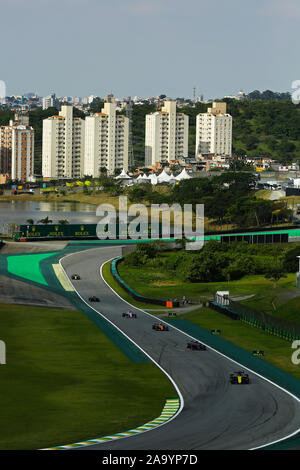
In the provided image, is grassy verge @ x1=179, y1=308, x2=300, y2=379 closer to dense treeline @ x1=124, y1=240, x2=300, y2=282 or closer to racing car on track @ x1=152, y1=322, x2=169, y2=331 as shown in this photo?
racing car on track @ x1=152, y1=322, x2=169, y2=331

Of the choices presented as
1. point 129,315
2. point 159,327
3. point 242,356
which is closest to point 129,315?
point 129,315

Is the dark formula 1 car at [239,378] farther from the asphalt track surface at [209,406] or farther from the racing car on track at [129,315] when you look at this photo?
the racing car on track at [129,315]

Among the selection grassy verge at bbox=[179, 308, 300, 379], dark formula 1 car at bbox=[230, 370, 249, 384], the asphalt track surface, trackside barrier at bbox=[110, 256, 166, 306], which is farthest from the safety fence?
dark formula 1 car at bbox=[230, 370, 249, 384]

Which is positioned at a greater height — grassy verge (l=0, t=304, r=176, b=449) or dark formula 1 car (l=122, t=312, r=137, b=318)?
dark formula 1 car (l=122, t=312, r=137, b=318)

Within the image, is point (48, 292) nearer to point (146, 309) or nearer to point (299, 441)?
point (146, 309)

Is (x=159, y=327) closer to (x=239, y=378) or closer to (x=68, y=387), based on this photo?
(x=239, y=378)
